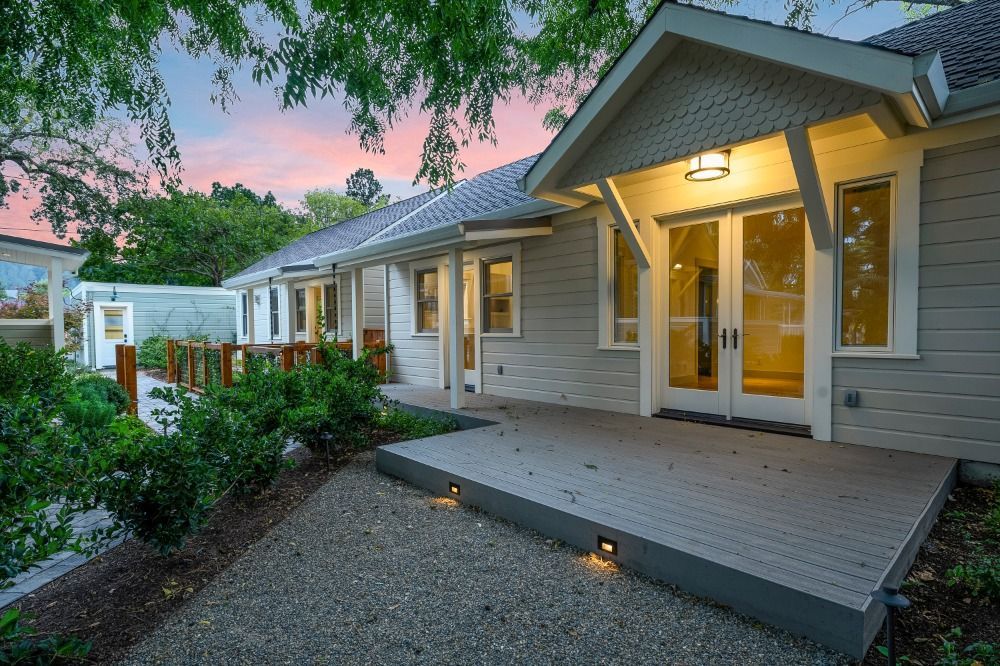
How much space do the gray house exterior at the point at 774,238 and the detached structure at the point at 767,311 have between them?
18mm

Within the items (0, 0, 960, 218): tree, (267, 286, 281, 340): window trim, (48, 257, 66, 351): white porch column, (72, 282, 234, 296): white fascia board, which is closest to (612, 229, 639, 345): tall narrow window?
(0, 0, 960, 218): tree

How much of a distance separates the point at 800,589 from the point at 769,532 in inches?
23.1

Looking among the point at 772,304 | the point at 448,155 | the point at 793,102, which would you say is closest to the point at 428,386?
the point at 448,155

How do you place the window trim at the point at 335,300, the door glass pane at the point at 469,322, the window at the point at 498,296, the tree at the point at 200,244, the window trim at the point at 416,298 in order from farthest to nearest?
the tree at the point at 200,244 → the window trim at the point at 335,300 → the window trim at the point at 416,298 → the door glass pane at the point at 469,322 → the window at the point at 498,296

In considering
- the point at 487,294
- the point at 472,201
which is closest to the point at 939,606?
the point at 487,294

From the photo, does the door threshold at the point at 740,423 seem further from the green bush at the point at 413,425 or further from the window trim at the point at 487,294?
the window trim at the point at 487,294

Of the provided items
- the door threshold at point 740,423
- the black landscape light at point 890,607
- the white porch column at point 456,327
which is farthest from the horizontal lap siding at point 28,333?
the black landscape light at point 890,607

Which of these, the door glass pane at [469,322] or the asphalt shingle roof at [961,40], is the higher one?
the asphalt shingle roof at [961,40]

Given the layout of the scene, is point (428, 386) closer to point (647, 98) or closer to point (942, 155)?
point (647, 98)

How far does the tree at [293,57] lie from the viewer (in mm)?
3904

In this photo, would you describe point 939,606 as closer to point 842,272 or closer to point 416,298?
point 842,272

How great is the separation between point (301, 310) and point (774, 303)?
11.0 metres

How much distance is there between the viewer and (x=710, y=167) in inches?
183

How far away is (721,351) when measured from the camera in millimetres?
5051
